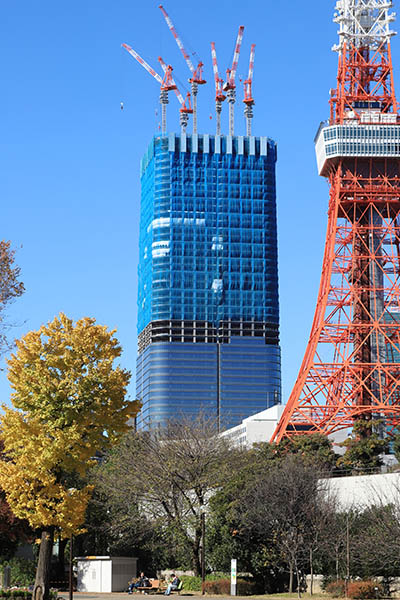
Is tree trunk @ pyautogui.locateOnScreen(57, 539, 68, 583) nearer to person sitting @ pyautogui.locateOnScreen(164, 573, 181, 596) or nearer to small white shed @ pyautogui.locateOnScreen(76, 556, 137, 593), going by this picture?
small white shed @ pyautogui.locateOnScreen(76, 556, 137, 593)

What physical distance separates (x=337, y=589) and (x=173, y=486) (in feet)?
49.5

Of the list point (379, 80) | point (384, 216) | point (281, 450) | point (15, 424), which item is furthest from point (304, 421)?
point (15, 424)

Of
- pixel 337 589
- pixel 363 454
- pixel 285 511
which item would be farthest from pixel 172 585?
pixel 363 454

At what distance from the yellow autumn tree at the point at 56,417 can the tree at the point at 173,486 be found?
67.7ft

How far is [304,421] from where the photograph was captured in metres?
97.9

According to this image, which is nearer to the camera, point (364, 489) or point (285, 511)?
point (285, 511)

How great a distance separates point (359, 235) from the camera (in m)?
108

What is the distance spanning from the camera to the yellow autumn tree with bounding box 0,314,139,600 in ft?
137

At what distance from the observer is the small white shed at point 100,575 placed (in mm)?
63375

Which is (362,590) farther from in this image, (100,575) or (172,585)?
(100,575)

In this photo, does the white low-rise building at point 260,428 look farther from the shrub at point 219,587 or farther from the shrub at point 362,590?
the shrub at point 362,590

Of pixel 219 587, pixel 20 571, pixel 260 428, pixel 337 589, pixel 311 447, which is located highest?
pixel 260 428

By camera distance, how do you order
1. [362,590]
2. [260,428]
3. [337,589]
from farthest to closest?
[260,428] < [337,589] < [362,590]

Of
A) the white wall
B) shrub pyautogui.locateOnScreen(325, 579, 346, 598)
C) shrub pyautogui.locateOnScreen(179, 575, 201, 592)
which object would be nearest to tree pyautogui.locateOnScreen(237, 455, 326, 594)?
shrub pyautogui.locateOnScreen(325, 579, 346, 598)
